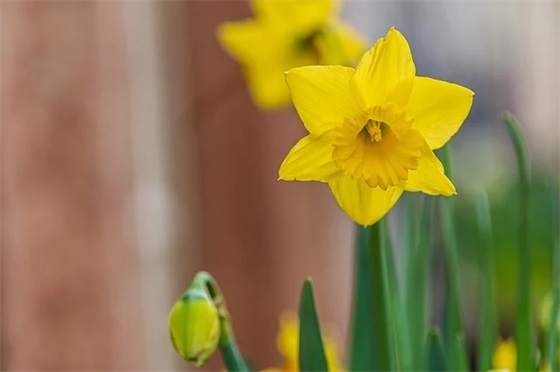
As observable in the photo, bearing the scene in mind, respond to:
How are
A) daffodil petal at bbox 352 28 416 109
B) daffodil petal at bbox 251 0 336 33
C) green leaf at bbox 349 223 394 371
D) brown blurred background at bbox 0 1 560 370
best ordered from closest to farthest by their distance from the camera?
daffodil petal at bbox 352 28 416 109 < green leaf at bbox 349 223 394 371 < daffodil petal at bbox 251 0 336 33 < brown blurred background at bbox 0 1 560 370

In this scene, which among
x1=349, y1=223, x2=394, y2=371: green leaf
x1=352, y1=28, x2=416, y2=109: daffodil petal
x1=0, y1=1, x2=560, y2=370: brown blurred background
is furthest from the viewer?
x1=0, y1=1, x2=560, y2=370: brown blurred background

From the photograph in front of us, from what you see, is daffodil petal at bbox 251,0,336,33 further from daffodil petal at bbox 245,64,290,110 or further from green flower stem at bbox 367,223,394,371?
green flower stem at bbox 367,223,394,371

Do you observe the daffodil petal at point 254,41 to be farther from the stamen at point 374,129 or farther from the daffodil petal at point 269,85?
the stamen at point 374,129

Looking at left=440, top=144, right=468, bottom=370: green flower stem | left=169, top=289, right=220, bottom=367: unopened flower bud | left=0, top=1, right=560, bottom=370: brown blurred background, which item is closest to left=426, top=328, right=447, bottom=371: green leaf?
left=440, top=144, right=468, bottom=370: green flower stem

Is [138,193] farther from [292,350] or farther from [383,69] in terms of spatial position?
[383,69]

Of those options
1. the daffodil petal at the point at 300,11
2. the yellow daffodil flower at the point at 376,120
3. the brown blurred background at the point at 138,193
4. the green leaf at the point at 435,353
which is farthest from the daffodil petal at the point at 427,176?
the brown blurred background at the point at 138,193

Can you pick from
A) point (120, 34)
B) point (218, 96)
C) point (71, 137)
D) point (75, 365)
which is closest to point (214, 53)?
point (218, 96)
